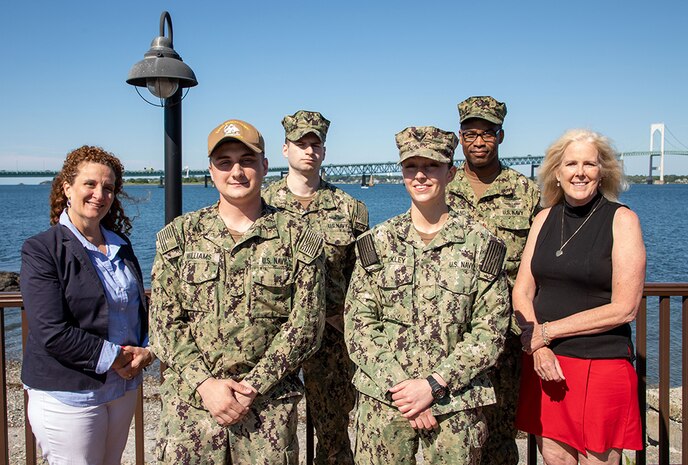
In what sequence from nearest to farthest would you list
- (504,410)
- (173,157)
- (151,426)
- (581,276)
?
(581,276), (504,410), (173,157), (151,426)

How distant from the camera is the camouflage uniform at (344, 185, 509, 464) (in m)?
2.49

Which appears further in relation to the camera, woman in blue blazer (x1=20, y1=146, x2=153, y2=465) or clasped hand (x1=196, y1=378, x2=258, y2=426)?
woman in blue blazer (x1=20, y1=146, x2=153, y2=465)

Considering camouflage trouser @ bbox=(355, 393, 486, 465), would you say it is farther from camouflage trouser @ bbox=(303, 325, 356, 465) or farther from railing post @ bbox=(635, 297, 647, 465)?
railing post @ bbox=(635, 297, 647, 465)

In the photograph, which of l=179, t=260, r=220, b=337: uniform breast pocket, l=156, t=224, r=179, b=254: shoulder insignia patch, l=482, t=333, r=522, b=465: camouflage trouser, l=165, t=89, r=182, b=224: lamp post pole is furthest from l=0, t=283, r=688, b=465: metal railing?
l=165, t=89, r=182, b=224: lamp post pole

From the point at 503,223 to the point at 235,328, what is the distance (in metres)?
1.82

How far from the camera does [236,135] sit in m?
2.52

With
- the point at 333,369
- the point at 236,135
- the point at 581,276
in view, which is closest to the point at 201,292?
the point at 236,135

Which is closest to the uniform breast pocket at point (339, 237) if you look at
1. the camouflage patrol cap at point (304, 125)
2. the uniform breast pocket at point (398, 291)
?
the camouflage patrol cap at point (304, 125)

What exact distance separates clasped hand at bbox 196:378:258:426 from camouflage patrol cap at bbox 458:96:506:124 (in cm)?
211

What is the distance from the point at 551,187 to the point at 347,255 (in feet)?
4.21

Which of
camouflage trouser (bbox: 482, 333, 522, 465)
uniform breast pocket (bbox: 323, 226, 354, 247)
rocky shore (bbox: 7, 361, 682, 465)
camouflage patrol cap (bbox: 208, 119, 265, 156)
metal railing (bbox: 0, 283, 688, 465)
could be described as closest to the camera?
camouflage patrol cap (bbox: 208, 119, 265, 156)

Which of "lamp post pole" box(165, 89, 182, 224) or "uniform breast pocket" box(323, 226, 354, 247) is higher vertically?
"lamp post pole" box(165, 89, 182, 224)

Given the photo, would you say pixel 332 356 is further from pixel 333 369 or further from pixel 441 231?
pixel 441 231

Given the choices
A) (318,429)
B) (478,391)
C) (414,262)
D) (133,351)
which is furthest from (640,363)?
(133,351)
